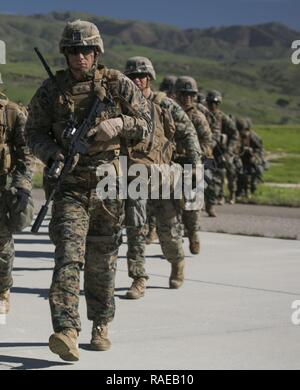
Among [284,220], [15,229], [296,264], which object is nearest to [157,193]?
[15,229]

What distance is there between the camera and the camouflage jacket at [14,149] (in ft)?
25.5

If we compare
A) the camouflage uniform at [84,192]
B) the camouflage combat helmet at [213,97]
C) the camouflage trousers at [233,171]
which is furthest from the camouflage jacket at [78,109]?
the camouflage trousers at [233,171]

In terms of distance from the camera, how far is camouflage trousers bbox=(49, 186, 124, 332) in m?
6.32

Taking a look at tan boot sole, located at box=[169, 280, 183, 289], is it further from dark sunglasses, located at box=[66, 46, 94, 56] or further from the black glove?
dark sunglasses, located at box=[66, 46, 94, 56]

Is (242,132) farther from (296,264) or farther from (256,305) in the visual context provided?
(256,305)

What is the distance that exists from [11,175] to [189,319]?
1.55 metres

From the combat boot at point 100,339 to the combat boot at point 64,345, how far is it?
18.9 inches

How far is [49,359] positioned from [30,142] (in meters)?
1.24

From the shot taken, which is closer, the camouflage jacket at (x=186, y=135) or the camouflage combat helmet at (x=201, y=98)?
the camouflage jacket at (x=186, y=135)

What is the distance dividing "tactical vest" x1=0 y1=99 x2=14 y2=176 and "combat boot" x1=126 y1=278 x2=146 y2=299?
5.20 feet

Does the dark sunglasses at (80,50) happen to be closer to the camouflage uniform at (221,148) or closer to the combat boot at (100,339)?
the combat boot at (100,339)

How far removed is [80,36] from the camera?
6.47 meters

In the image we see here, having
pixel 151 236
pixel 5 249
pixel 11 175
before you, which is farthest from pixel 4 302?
pixel 151 236
